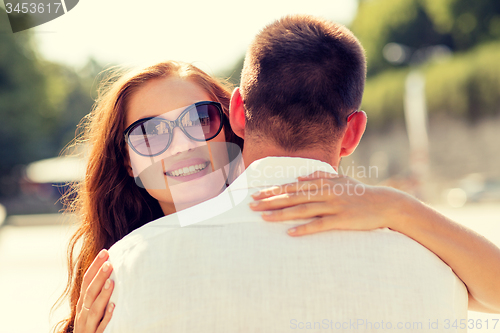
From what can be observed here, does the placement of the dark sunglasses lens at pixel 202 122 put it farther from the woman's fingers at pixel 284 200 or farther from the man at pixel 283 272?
the woman's fingers at pixel 284 200

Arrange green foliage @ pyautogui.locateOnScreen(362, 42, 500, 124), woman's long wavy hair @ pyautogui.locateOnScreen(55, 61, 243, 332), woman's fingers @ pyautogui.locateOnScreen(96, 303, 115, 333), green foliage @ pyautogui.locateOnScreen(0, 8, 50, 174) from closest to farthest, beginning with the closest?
woman's fingers @ pyautogui.locateOnScreen(96, 303, 115, 333) < woman's long wavy hair @ pyautogui.locateOnScreen(55, 61, 243, 332) < green foliage @ pyautogui.locateOnScreen(362, 42, 500, 124) < green foliage @ pyautogui.locateOnScreen(0, 8, 50, 174)

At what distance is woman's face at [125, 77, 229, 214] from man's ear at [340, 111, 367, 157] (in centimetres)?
103

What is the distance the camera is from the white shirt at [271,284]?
1.25m

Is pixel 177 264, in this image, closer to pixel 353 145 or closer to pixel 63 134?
pixel 353 145

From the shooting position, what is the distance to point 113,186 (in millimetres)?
2623

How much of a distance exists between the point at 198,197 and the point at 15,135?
2969cm

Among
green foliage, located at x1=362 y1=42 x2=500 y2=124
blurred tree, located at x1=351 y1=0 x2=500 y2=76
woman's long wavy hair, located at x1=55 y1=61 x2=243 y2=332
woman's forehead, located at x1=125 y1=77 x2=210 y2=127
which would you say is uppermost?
woman's forehead, located at x1=125 y1=77 x2=210 y2=127

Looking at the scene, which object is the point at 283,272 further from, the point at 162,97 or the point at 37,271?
the point at 37,271

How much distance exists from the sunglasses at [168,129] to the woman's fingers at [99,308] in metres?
1.06

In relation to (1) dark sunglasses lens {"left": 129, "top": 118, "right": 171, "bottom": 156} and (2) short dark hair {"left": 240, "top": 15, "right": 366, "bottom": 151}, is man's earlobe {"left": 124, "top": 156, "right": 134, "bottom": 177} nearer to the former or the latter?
(1) dark sunglasses lens {"left": 129, "top": 118, "right": 171, "bottom": 156}

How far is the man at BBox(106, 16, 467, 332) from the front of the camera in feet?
4.11

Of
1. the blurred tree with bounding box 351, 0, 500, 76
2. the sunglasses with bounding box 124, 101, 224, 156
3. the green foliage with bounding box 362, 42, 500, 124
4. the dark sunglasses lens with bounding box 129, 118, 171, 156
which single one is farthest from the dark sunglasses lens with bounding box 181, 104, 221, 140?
the blurred tree with bounding box 351, 0, 500, 76

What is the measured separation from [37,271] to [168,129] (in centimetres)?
893

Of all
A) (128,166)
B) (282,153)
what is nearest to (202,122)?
(128,166)
